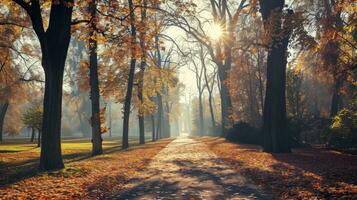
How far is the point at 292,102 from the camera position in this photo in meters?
29.7

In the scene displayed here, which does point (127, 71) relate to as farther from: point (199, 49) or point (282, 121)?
point (199, 49)

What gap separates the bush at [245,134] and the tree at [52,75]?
19.2 metres

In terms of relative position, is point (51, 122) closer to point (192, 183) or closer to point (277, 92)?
point (192, 183)

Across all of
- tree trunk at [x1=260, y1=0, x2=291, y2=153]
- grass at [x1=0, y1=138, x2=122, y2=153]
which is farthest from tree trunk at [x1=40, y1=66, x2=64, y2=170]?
grass at [x1=0, y1=138, x2=122, y2=153]

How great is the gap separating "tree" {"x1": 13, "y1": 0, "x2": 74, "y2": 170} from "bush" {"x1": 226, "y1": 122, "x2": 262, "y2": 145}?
19.2m

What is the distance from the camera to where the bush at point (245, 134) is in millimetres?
30484

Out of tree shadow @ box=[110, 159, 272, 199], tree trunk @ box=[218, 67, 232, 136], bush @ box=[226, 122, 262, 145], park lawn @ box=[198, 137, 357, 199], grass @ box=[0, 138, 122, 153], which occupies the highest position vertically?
tree trunk @ box=[218, 67, 232, 136]

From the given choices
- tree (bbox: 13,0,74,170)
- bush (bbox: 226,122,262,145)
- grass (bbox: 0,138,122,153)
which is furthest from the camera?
bush (bbox: 226,122,262,145)

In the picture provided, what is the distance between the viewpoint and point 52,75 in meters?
13.9

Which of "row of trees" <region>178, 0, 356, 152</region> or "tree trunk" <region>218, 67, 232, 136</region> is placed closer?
"row of trees" <region>178, 0, 356, 152</region>

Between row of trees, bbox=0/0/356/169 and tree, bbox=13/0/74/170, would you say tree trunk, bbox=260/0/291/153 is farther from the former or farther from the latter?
tree, bbox=13/0/74/170

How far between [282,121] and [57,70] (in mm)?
11573

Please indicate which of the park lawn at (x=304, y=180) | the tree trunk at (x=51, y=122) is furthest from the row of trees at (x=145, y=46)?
the park lawn at (x=304, y=180)

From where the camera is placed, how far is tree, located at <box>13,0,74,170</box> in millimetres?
13723
